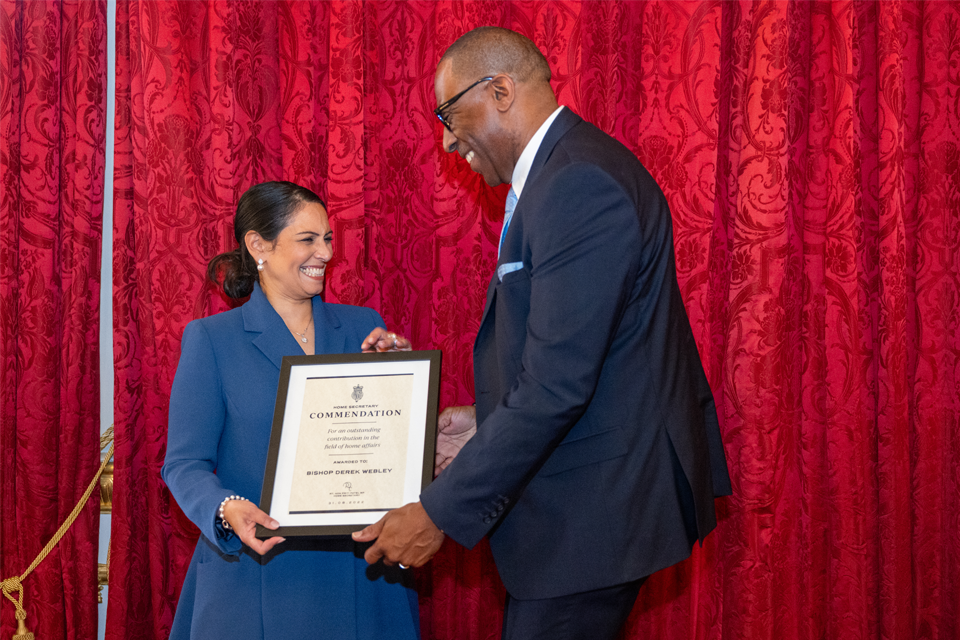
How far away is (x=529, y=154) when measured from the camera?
1.95m

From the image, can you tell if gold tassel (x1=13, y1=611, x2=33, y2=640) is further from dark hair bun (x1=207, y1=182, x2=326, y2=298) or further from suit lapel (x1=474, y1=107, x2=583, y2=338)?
suit lapel (x1=474, y1=107, x2=583, y2=338)

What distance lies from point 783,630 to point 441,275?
83.2 inches

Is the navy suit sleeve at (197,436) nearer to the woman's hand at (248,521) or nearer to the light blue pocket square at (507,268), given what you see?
the woman's hand at (248,521)


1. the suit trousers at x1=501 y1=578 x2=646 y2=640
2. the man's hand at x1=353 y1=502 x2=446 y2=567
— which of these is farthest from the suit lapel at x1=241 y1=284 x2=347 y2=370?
the suit trousers at x1=501 y1=578 x2=646 y2=640

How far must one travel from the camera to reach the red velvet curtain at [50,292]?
3.39 metres

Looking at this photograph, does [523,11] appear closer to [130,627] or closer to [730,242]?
[730,242]

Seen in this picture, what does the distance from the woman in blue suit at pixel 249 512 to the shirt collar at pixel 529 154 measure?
716 millimetres

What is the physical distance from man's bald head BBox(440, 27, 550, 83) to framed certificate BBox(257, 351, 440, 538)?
751mm

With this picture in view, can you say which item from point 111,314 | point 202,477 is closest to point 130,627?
point 111,314

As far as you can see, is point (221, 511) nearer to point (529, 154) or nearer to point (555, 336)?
point (555, 336)

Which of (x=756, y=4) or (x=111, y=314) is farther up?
(x=756, y=4)

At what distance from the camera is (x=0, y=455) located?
3443 mm

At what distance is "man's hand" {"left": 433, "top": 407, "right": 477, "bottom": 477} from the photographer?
Answer: 2488mm

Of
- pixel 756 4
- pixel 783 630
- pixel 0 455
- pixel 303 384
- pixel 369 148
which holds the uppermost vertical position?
pixel 756 4
